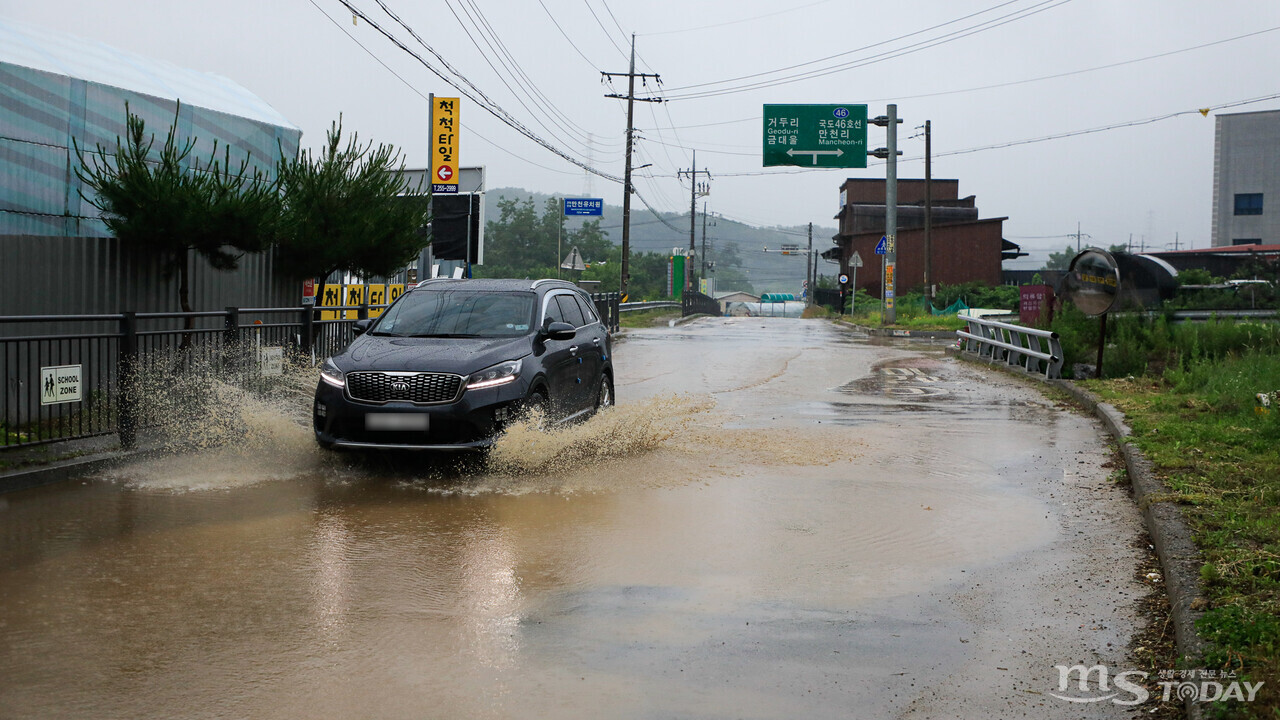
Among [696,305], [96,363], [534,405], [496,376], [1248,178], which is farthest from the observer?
[696,305]

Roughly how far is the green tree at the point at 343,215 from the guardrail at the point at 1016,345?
10.2 meters

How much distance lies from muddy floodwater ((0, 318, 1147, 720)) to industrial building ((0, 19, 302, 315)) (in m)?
2.75

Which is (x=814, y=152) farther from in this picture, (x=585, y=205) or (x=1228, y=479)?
(x=1228, y=479)

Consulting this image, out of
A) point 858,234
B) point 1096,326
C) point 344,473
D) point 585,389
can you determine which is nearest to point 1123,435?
point 585,389

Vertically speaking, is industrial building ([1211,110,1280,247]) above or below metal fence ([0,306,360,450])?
above

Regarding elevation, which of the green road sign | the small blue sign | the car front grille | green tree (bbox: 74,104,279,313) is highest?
the green road sign

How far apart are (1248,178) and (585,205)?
45.3 metres

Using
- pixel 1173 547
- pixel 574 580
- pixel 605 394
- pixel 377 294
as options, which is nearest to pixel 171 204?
pixel 605 394

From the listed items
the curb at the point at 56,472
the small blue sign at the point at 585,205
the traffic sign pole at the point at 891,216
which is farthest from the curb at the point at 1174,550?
the small blue sign at the point at 585,205

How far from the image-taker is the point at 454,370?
8891mm

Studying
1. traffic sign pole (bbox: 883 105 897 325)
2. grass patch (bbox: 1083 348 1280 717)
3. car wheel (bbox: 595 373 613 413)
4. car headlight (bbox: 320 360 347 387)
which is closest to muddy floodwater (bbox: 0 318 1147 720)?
grass patch (bbox: 1083 348 1280 717)

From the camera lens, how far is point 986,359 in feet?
72.8

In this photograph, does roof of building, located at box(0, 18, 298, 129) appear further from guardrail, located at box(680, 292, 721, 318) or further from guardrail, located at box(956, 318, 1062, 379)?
guardrail, located at box(680, 292, 721, 318)

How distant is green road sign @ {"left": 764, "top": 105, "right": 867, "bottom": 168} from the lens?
3794 cm
